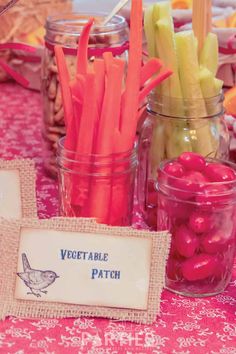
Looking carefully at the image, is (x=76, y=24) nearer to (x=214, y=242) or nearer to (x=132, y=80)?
(x=132, y=80)

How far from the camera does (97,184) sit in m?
0.83

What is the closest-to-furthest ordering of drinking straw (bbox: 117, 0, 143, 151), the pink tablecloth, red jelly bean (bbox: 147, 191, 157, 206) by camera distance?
the pink tablecloth → drinking straw (bbox: 117, 0, 143, 151) → red jelly bean (bbox: 147, 191, 157, 206)

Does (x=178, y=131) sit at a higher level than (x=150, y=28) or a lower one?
lower

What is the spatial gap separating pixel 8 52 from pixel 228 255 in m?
0.88

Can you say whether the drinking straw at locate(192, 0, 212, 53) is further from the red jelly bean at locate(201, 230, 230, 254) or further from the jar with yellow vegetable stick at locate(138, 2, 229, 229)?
the red jelly bean at locate(201, 230, 230, 254)

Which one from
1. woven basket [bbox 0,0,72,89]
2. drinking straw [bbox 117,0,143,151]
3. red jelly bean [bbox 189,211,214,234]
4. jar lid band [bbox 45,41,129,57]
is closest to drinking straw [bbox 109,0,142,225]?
drinking straw [bbox 117,0,143,151]

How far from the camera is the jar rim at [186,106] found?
34.9 inches

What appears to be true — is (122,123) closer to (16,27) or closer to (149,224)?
(149,224)

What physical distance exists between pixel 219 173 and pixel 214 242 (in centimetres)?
7

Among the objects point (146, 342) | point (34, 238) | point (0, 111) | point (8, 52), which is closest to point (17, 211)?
point (34, 238)

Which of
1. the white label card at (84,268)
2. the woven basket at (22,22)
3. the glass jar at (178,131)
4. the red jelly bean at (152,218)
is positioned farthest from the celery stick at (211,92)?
the woven basket at (22,22)

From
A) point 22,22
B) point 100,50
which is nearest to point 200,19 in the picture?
point 100,50

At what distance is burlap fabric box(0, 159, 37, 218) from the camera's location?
2.84ft

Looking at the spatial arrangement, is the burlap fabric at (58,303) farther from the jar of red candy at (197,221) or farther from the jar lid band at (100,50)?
the jar lid band at (100,50)
